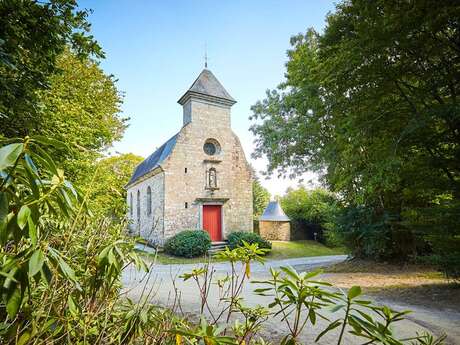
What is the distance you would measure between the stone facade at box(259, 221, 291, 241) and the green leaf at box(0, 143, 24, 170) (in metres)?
20.2

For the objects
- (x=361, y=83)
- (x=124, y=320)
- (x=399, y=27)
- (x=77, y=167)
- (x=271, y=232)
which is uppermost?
(x=399, y=27)

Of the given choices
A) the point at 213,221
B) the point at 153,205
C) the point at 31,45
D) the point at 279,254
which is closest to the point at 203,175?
the point at 213,221

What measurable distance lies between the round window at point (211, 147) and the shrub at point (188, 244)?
4950 millimetres

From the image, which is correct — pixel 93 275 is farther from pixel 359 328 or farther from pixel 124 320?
pixel 359 328

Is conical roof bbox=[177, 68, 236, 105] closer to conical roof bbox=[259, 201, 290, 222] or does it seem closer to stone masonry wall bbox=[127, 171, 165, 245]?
stone masonry wall bbox=[127, 171, 165, 245]

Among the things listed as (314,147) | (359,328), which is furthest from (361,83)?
(314,147)

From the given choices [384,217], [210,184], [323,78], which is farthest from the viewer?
[210,184]

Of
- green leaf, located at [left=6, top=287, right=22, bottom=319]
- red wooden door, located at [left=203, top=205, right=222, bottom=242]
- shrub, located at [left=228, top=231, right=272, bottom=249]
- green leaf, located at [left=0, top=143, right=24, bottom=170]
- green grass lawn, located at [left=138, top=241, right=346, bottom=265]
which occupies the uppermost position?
green leaf, located at [left=0, top=143, right=24, bottom=170]

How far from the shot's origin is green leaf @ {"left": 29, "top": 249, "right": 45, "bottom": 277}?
2.67 ft

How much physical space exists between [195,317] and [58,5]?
15.1 ft

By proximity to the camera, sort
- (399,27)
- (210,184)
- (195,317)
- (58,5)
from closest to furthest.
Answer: (58,5), (195,317), (399,27), (210,184)

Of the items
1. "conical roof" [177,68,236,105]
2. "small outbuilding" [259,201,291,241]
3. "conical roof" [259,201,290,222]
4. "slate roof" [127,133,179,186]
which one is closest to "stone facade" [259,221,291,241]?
"small outbuilding" [259,201,291,241]

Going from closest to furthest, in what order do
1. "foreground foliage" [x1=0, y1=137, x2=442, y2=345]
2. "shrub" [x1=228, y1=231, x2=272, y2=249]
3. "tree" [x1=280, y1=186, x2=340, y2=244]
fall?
"foreground foliage" [x1=0, y1=137, x2=442, y2=345] → "shrub" [x1=228, y1=231, x2=272, y2=249] → "tree" [x1=280, y1=186, x2=340, y2=244]

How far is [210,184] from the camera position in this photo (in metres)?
16.5
